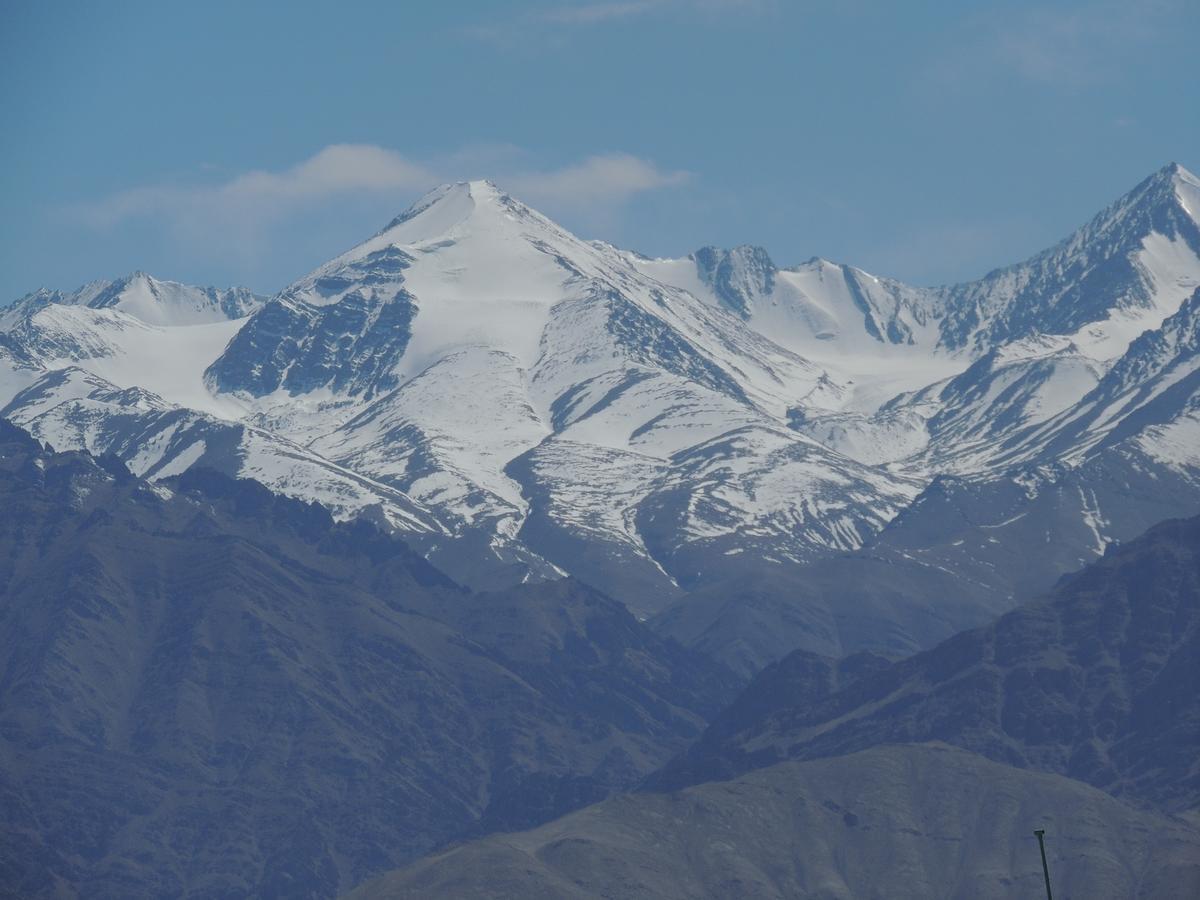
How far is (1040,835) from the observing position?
17988cm

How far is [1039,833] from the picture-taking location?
179 metres

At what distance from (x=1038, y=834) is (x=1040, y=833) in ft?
1.36

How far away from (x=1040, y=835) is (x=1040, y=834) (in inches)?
60.5

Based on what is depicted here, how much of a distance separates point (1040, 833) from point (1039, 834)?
3060 mm

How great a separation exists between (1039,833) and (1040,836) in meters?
0.82

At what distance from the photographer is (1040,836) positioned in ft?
589

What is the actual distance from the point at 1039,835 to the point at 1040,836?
79 cm

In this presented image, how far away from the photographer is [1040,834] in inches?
7023

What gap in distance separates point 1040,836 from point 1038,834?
0.91 feet

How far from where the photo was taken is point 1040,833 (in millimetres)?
180125

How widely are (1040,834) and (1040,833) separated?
5.83ft

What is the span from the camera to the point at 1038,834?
590 ft

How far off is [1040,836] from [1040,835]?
0.38 metres
